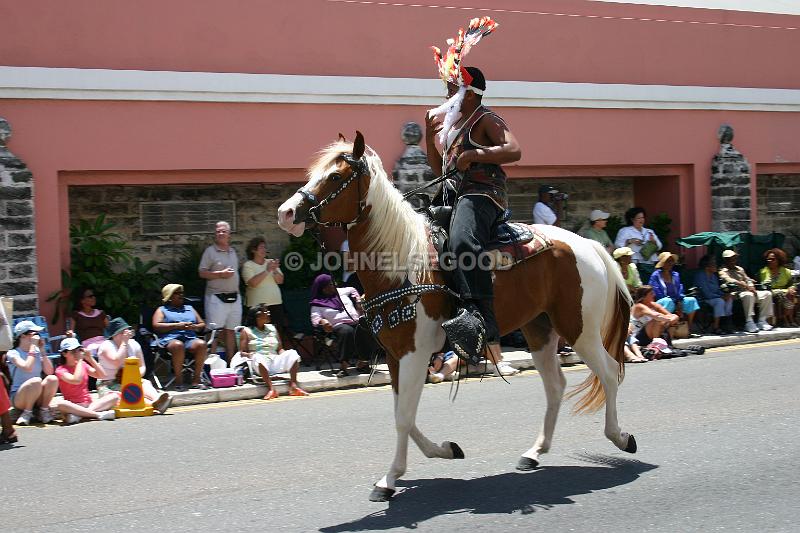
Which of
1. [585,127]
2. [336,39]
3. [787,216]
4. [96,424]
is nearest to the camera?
[96,424]

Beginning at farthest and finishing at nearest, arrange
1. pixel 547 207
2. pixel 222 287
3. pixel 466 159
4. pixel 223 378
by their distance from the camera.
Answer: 1. pixel 547 207
2. pixel 222 287
3. pixel 223 378
4. pixel 466 159

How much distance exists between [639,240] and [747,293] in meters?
1.90

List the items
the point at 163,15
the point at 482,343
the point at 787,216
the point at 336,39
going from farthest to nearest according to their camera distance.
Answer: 1. the point at 787,216
2. the point at 336,39
3. the point at 163,15
4. the point at 482,343

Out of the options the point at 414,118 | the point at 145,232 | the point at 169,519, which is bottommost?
the point at 169,519

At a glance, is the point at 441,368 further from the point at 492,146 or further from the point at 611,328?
the point at 492,146

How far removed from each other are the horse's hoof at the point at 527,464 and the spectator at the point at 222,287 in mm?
6160

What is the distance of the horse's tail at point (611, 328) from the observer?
7.96 metres

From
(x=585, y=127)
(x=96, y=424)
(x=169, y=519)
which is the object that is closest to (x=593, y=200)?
(x=585, y=127)

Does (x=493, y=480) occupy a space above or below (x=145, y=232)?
below

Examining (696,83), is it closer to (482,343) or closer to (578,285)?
(578,285)

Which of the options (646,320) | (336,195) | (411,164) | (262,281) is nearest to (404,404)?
(336,195)

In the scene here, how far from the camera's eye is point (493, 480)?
23.3ft

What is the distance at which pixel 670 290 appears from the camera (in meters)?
15.3

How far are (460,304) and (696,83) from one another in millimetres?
12174
